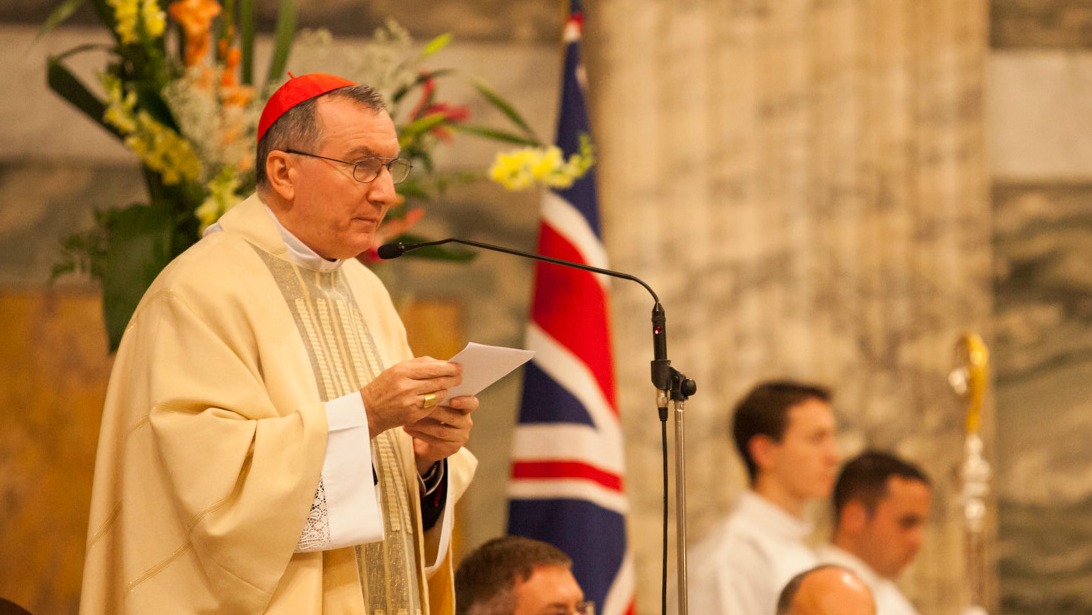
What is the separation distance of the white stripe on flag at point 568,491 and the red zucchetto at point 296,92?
90.0 inches

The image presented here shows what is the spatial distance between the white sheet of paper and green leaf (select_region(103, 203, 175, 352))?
1.37 meters

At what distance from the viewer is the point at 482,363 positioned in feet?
8.45

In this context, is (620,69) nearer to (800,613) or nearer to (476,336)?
(476,336)

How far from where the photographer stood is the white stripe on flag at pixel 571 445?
483 centimetres

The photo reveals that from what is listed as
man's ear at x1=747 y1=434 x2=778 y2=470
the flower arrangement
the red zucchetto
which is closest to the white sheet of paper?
the red zucchetto

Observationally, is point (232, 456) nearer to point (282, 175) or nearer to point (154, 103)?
point (282, 175)

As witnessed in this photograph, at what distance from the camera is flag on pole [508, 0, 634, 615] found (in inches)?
188

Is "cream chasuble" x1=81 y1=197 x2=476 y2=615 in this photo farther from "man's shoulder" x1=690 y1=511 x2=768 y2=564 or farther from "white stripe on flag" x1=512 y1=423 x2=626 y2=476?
"man's shoulder" x1=690 y1=511 x2=768 y2=564

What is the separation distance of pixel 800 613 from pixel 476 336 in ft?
7.69

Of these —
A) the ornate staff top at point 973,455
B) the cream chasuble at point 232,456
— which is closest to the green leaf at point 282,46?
the cream chasuble at point 232,456

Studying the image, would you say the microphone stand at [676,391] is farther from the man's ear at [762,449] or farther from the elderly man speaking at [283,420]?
the man's ear at [762,449]

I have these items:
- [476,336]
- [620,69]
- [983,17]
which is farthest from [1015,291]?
[476,336]

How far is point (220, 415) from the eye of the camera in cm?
250

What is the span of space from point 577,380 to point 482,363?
2.33m
